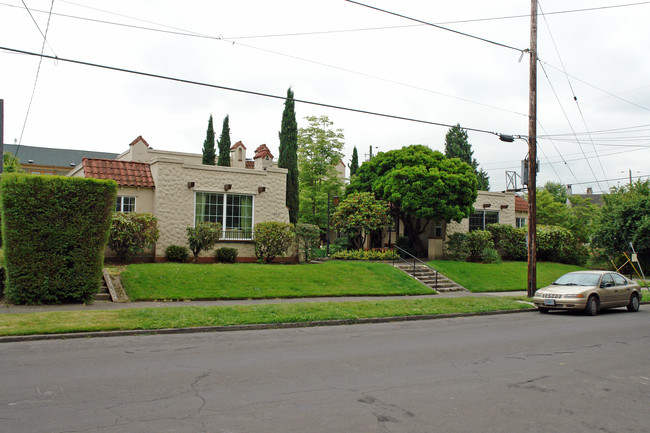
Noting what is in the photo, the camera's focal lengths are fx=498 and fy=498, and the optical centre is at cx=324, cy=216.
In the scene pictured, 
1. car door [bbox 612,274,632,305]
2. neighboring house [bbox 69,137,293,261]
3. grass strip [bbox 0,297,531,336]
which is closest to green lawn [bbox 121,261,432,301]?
grass strip [bbox 0,297,531,336]

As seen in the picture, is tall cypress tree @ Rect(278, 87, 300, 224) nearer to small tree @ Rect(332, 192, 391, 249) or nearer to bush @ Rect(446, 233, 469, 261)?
small tree @ Rect(332, 192, 391, 249)

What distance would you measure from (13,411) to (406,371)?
204 inches

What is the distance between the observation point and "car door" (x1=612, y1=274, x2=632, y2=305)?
16.7 meters

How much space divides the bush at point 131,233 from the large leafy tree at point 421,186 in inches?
484

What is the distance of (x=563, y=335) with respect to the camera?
11586mm

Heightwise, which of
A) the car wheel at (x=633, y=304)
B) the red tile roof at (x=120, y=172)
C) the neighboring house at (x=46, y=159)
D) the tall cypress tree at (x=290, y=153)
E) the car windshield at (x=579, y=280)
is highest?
the neighboring house at (x=46, y=159)

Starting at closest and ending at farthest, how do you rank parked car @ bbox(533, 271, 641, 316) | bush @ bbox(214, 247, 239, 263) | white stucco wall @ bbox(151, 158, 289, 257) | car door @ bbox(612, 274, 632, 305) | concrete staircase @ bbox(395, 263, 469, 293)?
parked car @ bbox(533, 271, 641, 316), car door @ bbox(612, 274, 632, 305), white stucco wall @ bbox(151, 158, 289, 257), bush @ bbox(214, 247, 239, 263), concrete staircase @ bbox(395, 263, 469, 293)

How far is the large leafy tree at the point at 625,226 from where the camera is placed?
28625 millimetres

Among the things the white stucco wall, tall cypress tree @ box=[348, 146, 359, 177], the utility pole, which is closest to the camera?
the utility pole

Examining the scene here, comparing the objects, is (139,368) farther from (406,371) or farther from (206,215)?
(206,215)

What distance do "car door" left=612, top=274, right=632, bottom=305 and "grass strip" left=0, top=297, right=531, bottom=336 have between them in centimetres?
377

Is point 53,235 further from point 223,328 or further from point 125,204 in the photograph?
point 125,204

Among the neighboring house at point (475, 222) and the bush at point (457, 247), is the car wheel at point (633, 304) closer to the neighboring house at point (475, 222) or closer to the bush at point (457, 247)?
the bush at point (457, 247)

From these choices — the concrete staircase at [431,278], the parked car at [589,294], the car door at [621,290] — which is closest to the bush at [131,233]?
the concrete staircase at [431,278]
